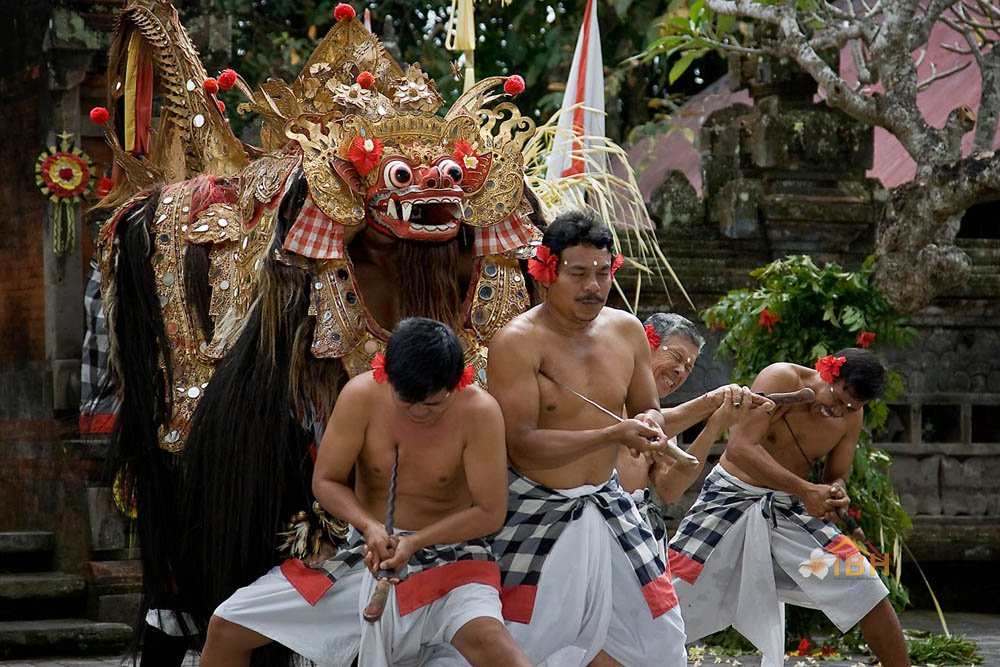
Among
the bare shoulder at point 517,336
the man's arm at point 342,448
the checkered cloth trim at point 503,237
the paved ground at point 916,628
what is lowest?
the paved ground at point 916,628

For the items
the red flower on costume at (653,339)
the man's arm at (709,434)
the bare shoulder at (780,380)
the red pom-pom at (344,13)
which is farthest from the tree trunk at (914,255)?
the red pom-pom at (344,13)

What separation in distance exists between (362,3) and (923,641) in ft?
24.5

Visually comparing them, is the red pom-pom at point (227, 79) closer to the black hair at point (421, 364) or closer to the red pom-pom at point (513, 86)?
the red pom-pom at point (513, 86)

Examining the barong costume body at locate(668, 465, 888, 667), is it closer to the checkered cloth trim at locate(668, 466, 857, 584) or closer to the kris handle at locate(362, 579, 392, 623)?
the checkered cloth trim at locate(668, 466, 857, 584)

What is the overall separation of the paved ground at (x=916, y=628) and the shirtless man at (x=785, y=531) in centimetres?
138

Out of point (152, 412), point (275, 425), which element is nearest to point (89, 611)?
point (152, 412)

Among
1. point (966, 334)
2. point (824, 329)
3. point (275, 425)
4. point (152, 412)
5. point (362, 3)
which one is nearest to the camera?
point (275, 425)

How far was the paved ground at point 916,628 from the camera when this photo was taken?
778 cm

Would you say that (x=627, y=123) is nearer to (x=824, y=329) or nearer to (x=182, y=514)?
(x=824, y=329)

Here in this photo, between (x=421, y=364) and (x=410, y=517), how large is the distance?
Answer: 0.47 meters

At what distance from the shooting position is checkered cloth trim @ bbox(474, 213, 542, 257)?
5.75 metres

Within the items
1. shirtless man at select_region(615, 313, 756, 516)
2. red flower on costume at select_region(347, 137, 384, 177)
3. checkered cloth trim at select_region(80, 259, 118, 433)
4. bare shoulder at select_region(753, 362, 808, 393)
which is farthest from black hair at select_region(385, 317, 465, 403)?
checkered cloth trim at select_region(80, 259, 118, 433)

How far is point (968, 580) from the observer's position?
34.3 ft

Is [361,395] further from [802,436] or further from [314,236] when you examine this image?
[802,436]
